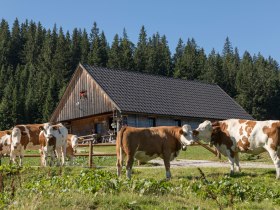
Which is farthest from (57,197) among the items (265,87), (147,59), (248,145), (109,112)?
(147,59)

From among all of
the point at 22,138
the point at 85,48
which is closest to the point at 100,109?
the point at 22,138

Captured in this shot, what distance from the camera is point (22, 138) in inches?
754

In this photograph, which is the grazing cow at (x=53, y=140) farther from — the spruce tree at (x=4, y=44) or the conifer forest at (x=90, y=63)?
the spruce tree at (x=4, y=44)

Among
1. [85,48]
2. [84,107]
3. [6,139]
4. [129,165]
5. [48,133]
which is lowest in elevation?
[129,165]

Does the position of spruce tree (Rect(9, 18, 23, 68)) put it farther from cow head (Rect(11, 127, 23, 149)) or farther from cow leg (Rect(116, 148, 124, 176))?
cow leg (Rect(116, 148, 124, 176))

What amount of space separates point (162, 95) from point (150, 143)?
30.8 metres

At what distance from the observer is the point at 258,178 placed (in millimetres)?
13164

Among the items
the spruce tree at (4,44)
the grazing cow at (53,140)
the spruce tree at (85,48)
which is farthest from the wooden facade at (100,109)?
the spruce tree at (4,44)

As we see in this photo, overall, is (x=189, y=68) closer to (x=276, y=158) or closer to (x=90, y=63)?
(x=90, y=63)

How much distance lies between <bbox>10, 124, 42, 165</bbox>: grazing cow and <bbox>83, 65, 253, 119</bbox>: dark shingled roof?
18626mm

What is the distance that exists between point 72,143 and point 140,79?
78.7 ft

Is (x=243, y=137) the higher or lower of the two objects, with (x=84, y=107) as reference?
lower

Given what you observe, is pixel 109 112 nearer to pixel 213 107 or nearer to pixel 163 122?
pixel 163 122

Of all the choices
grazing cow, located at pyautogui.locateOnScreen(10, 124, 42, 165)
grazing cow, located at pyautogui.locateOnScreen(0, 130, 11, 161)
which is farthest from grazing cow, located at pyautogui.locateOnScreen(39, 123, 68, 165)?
grazing cow, located at pyautogui.locateOnScreen(0, 130, 11, 161)
